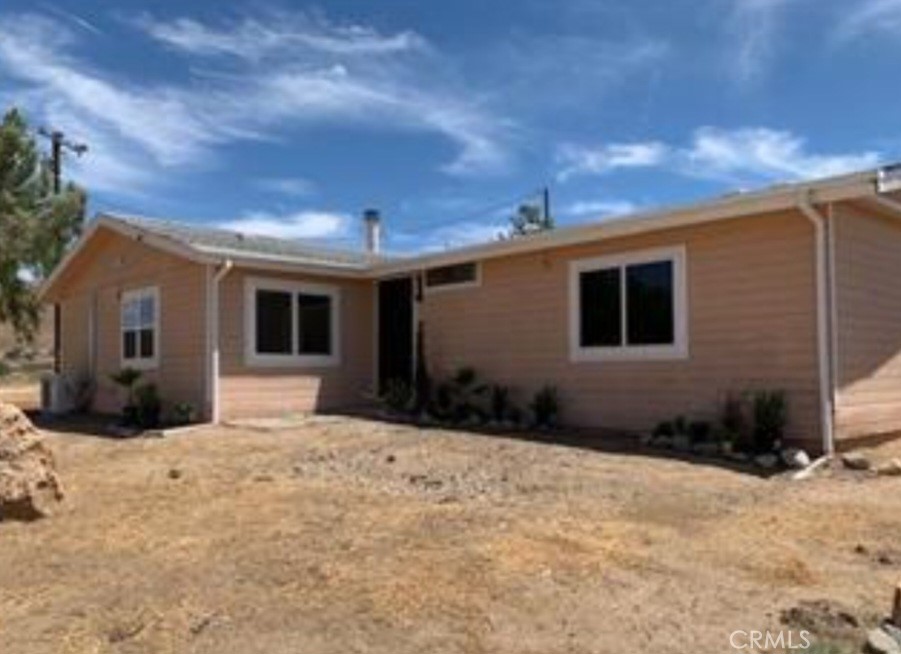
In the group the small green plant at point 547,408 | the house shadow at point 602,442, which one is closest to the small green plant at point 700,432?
the house shadow at point 602,442

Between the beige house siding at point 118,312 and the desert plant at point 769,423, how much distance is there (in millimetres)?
8488

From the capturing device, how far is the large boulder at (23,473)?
30.1ft

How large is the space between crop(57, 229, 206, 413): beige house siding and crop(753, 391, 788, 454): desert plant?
8488 millimetres

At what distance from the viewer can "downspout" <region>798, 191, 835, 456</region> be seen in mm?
12102

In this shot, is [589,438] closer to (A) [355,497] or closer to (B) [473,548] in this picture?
(A) [355,497]

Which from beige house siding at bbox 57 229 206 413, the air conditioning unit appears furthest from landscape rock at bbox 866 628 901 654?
→ the air conditioning unit

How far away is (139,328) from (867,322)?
39.6 feet

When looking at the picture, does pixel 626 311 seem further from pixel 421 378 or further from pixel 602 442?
pixel 421 378

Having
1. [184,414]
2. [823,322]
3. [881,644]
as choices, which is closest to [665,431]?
[823,322]

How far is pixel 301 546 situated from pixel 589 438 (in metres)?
6.79

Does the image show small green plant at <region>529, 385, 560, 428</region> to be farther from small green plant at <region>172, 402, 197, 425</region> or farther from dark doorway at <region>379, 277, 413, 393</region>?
small green plant at <region>172, 402, 197, 425</region>

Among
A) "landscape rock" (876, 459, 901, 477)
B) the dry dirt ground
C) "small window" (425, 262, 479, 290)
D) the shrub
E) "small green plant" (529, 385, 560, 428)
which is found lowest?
the dry dirt ground

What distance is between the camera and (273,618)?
6172 mm

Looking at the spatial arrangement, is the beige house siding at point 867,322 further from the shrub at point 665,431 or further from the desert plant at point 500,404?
the desert plant at point 500,404
